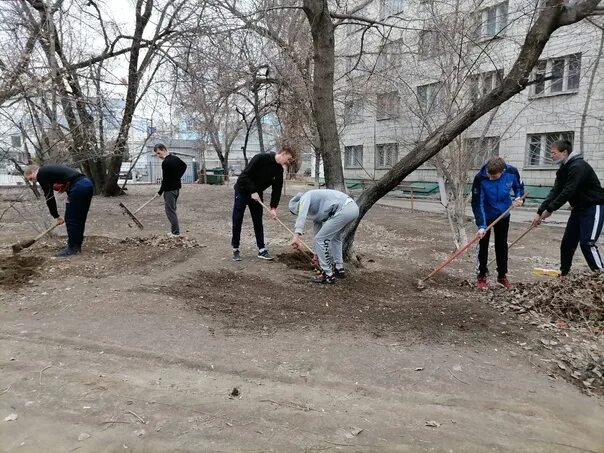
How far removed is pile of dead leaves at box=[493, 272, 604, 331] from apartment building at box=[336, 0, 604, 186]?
3020mm

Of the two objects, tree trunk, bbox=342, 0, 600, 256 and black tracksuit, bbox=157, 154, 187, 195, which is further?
black tracksuit, bbox=157, 154, 187, 195

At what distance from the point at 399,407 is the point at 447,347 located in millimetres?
1070

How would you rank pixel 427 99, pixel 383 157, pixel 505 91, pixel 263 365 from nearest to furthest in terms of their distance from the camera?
pixel 263 365
pixel 505 91
pixel 427 99
pixel 383 157

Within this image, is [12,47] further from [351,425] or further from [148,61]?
[351,425]

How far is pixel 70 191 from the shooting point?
6.37 metres

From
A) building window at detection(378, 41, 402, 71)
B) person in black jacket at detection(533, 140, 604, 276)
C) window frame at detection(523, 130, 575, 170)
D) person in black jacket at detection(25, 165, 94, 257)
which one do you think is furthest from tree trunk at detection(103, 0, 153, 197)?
window frame at detection(523, 130, 575, 170)

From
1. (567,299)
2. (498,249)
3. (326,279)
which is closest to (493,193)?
(498,249)

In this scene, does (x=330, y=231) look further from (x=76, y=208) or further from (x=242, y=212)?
(x=76, y=208)

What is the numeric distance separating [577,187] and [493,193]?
0.89 meters

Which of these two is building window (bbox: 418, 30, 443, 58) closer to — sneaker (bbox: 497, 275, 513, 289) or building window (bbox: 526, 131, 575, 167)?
sneaker (bbox: 497, 275, 513, 289)

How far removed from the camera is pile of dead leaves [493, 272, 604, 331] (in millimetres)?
4320

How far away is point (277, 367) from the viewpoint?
340cm

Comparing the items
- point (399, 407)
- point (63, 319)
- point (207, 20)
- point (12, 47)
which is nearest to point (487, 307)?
point (399, 407)

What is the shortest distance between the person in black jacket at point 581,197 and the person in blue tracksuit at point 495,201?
0.44m
